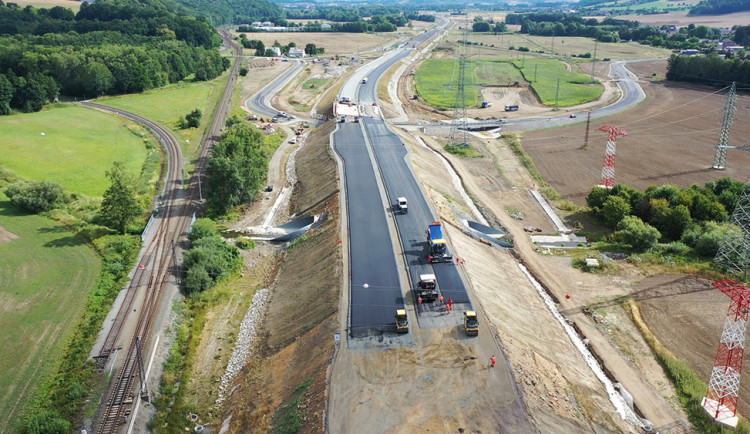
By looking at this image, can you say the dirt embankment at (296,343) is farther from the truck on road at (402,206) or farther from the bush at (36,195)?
the bush at (36,195)

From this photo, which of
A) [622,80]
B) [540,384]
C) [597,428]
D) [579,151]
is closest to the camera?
[597,428]

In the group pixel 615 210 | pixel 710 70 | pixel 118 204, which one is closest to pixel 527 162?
pixel 615 210

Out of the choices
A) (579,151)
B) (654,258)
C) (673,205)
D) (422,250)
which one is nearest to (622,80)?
(579,151)

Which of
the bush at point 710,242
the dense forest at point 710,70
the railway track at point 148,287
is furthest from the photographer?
the dense forest at point 710,70

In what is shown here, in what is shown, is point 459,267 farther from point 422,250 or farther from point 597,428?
point 597,428

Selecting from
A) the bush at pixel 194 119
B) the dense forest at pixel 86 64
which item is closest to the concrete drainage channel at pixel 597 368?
the bush at pixel 194 119

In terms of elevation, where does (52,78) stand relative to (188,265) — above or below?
above
